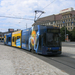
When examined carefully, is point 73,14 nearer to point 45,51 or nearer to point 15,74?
point 45,51

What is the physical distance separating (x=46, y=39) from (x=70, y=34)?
64.2m

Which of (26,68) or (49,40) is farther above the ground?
(49,40)

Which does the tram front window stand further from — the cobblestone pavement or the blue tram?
the cobblestone pavement

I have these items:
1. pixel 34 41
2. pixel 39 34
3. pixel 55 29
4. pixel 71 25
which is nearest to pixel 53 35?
pixel 55 29

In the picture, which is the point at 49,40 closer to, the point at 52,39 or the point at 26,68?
the point at 52,39

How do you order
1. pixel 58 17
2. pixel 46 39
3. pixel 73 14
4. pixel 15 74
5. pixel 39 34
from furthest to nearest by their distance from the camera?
pixel 58 17
pixel 73 14
pixel 39 34
pixel 46 39
pixel 15 74

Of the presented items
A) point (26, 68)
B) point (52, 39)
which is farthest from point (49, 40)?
point (26, 68)

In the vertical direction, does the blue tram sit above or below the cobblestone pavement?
above

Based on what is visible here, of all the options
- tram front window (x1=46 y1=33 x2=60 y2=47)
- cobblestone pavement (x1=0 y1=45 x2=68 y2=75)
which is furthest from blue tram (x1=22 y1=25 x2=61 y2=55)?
cobblestone pavement (x1=0 y1=45 x2=68 y2=75)

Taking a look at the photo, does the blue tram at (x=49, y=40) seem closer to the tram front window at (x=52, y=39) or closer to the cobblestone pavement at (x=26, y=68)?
the tram front window at (x=52, y=39)

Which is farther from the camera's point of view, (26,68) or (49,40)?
(49,40)

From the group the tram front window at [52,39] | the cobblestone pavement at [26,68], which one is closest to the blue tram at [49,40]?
the tram front window at [52,39]

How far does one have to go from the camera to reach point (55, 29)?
12172 mm

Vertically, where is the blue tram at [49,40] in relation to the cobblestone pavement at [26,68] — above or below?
above
